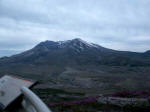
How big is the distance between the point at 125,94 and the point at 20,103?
808 cm

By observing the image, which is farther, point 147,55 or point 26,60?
point 147,55

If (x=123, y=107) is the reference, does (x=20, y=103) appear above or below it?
above

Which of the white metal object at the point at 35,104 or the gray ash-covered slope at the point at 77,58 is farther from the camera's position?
the gray ash-covered slope at the point at 77,58

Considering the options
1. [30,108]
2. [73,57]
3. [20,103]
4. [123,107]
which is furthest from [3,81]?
[73,57]

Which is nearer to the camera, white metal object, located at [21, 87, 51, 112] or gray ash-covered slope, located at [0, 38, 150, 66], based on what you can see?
white metal object, located at [21, 87, 51, 112]

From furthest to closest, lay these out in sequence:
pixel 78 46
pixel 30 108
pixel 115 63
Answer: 1. pixel 78 46
2. pixel 115 63
3. pixel 30 108

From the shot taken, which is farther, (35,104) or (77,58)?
(77,58)

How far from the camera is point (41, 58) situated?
384 ft

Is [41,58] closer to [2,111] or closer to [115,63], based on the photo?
[115,63]

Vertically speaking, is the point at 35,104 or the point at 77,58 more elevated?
the point at 35,104

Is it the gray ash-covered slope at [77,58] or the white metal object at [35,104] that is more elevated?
the white metal object at [35,104]

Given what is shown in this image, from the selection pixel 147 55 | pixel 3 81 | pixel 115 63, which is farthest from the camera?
pixel 147 55

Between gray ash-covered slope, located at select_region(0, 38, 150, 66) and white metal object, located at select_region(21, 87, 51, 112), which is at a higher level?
white metal object, located at select_region(21, 87, 51, 112)

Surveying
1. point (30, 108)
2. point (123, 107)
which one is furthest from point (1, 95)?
point (123, 107)
